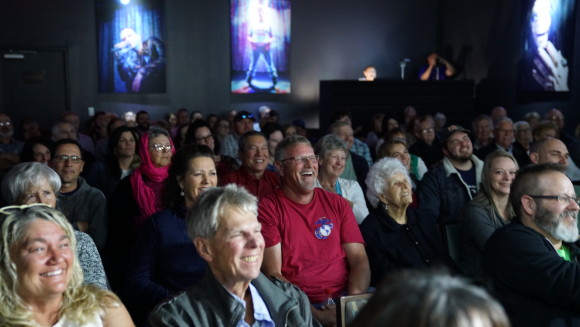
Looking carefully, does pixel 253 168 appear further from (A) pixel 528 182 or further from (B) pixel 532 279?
(B) pixel 532 279

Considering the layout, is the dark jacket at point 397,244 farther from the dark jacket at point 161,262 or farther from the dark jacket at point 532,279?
the dark jacket at point 161,262

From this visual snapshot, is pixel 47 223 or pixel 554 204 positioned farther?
pixel 554 204

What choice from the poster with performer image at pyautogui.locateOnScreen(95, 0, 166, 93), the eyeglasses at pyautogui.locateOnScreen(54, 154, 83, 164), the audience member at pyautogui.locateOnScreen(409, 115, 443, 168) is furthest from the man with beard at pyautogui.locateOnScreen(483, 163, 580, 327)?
the poster with performer image at pyautogui.locateOnScreen(95, 0, 166, 93)

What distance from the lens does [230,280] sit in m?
1.89

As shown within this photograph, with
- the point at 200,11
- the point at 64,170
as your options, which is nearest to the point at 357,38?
the point at 200,11

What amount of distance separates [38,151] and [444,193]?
296 centimetres

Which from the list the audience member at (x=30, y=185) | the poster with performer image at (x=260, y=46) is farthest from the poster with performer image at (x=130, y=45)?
the audience member at (x=30, y=185)

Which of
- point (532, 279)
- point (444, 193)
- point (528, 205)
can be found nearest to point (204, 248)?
point (532, 279)

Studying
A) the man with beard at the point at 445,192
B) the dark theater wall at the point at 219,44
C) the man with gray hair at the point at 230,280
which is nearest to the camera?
the man with gray hair at the point at 230,280

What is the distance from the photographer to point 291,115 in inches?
485

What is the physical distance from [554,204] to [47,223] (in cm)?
184

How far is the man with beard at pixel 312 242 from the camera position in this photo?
9.40 ft

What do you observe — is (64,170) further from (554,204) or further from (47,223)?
(554,204)

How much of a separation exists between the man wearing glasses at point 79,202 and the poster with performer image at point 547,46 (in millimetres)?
7554
